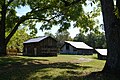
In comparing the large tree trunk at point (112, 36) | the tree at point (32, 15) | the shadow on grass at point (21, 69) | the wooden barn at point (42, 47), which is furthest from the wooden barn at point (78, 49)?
the large tree trunk at point (112, 36)

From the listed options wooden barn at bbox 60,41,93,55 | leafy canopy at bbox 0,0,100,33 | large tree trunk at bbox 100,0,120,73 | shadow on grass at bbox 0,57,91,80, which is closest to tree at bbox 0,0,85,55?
leafy canopy at bbox 0,0,100,33

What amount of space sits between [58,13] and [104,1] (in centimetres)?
1718

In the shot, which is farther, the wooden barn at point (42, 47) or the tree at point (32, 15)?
the wooden barn at point (42, 47)

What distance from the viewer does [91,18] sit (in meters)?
34.6

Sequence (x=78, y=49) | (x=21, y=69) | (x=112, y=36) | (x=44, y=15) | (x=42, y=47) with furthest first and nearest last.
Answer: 1. (x=78, y=49)
2. (x=42, y=47)
3. (x=44, y=15)
4. (x=21, y=69)
5. (x=112, y=36)

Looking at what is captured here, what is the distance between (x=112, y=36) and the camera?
678 inches

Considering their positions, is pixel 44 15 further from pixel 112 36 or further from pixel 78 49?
pixel 78 49

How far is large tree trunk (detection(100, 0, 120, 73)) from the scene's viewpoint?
17062 millimetres

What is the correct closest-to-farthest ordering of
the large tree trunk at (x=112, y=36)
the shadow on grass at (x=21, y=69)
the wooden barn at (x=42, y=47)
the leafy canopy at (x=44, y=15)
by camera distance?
the large tree trunk at (x=112, y=36) < the shadow on grass at (x=21, y=69) < the leafy canopy at (x=44, y=15) < the wooden barn at (x=42, y=47)

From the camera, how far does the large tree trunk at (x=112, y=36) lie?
56.0 feet

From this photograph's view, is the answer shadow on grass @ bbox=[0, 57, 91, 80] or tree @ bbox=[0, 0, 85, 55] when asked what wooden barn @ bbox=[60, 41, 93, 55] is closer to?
tree @ bbox=[0, 0, 85, 55]

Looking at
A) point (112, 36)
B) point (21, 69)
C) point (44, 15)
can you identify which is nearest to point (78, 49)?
point (44, 15)

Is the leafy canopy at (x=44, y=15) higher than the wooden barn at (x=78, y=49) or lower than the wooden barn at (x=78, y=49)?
higher

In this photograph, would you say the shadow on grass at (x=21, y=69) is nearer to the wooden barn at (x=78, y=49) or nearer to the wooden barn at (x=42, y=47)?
the wooden barn at (x=42, y=47)
